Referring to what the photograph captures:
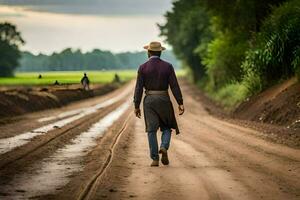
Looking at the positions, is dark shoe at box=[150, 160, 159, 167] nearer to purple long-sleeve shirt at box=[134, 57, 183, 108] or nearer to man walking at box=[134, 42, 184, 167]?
man walking at box=[134, 42, 184, 167]

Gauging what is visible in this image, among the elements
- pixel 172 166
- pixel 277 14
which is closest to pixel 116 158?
pixel 172 166

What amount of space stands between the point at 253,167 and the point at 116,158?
2.86 metres

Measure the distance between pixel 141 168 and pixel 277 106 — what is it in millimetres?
12968

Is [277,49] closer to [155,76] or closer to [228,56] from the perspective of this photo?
[228,56]

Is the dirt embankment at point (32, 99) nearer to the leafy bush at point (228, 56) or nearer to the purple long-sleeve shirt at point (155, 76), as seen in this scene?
the leafy bush at point (228, 56)

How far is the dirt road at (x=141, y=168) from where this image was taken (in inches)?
341

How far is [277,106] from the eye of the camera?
23.0 m

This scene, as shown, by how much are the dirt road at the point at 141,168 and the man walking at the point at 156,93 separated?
480 mm

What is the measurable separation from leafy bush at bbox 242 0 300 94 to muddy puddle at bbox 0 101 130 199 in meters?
11.2

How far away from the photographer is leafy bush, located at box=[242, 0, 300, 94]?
79.3 ft

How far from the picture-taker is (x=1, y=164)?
11711 millimetres

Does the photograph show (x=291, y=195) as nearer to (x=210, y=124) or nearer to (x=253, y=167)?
(x=253, y=167)

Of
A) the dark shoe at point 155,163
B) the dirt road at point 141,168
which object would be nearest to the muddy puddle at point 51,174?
the dirt road at point 141,168

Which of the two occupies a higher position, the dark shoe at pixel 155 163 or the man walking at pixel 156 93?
the man walking at pixel 156 93
